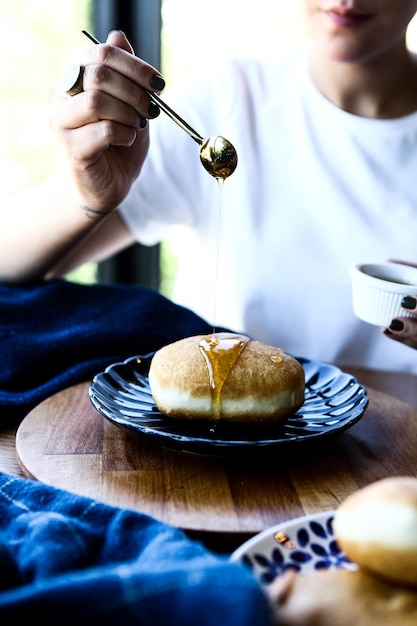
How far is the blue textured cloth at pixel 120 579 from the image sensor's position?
49 cm

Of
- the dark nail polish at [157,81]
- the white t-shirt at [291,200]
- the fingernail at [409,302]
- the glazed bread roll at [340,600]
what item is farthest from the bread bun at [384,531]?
the white t-shirt at [291,200]

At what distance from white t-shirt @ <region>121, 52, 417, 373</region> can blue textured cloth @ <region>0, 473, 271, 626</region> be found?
1.01m

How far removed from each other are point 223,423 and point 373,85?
1.04 m

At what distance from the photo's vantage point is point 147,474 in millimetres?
898

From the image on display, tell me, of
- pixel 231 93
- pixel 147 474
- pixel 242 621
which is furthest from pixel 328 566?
pixel 231 93

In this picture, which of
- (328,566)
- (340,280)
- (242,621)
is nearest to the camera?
(242,621)

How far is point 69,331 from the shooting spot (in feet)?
4.31

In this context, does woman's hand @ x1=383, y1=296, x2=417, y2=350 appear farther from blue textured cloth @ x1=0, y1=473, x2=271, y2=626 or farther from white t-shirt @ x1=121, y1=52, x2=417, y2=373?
blue textured cloth @ x1=0, y1=473, x2=271, y2=626

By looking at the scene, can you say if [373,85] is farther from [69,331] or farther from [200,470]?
[200,470]

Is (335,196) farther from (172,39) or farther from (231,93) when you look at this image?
(172,39)

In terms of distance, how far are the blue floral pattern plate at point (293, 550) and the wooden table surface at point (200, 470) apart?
0.39ft

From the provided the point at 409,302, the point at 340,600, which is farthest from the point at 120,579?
the point at 409,302

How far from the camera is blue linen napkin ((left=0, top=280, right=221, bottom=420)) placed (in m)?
1.21

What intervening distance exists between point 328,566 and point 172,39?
227cm
